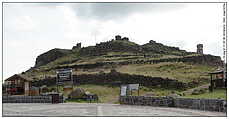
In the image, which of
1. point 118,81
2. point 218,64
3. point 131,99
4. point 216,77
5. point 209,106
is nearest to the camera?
point 209,106

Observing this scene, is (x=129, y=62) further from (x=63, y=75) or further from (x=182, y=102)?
(x=182, y=102)

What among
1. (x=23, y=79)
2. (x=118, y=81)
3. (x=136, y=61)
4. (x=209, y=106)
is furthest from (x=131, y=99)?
(x=136, y=61)

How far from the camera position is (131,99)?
2017cm

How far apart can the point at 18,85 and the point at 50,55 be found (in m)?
55.8

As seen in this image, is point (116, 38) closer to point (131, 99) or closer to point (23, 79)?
point (23, 79)

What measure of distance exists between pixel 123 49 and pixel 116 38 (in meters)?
9.98

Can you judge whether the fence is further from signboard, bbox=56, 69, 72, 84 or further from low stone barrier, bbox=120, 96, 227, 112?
low stone barrier, bbox=120, 96, 227, 112

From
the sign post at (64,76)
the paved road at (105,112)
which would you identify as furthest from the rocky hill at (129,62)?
the paved road at (105,112)

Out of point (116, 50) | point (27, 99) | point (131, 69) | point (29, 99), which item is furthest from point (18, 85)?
point (116, 50)

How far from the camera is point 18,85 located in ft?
87.4

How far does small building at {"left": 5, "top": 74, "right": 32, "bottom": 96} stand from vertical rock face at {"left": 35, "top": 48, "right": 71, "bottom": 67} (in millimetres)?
51268

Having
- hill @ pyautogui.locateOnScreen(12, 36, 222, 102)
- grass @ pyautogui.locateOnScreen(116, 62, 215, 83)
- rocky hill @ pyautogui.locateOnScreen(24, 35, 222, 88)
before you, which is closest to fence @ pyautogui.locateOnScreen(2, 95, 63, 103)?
hill @ pyautogui.locateOnScreen(12, 36, 222, 102)

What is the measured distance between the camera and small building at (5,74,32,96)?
84.2 feet

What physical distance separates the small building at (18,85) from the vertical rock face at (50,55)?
51.3 meters
